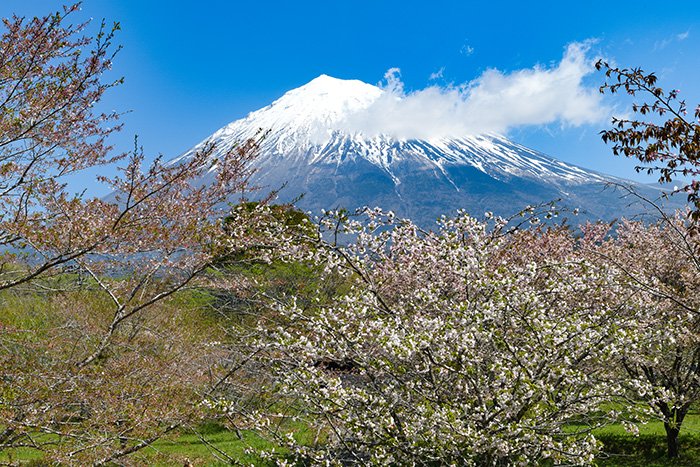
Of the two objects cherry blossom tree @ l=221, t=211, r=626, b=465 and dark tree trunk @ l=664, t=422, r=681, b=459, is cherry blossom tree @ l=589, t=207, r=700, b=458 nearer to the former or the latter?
dark tree trunk @ l=664, t=422, r=681, b=459

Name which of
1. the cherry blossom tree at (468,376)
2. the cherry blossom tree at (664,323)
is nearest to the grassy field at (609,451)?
the cherry blossom tree at (664,323)

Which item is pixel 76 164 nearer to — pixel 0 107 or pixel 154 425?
pixel 0 107

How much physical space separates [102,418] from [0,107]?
12.6 feet

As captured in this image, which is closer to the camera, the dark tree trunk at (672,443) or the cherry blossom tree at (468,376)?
the cherry blossom tree at (468,376)

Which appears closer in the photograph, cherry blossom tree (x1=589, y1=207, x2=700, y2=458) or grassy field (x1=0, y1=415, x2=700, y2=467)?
cherry blossom tree (x1=589, y1=207, x2=700, y2=458)

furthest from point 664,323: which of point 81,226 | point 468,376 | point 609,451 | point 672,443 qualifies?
point 81,226

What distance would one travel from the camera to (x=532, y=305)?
15.9ft

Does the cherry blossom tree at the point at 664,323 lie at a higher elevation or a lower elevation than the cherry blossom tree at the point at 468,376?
higher

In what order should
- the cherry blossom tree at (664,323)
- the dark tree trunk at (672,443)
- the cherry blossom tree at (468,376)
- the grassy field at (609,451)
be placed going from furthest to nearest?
1. the dark tree trunk at (672,443)
2. the grassy field at (609,451)
3. the cherry blossom tree at (664,323)
4. the cherry blossom tree at (468,376)

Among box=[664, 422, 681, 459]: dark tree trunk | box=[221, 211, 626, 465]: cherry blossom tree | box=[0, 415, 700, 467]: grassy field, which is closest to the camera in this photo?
box=[221, 211, 626, 465]: cherry blossom tree

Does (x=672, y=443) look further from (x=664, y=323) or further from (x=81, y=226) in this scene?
(x=81, y=226)

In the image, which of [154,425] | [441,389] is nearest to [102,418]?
[154,425]

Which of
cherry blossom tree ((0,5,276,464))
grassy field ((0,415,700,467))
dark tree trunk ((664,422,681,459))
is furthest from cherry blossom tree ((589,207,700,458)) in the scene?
cherry blossom tree ((0,5,276,464))

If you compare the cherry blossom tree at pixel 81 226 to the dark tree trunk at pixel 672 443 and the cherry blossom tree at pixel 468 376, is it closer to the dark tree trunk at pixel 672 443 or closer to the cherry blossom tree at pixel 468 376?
the cherry blossom tree at pixel 468 376
